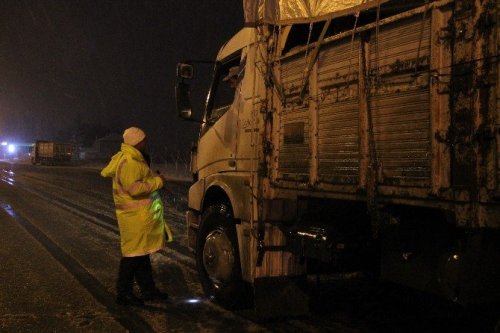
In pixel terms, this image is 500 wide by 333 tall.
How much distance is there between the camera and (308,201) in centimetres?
434

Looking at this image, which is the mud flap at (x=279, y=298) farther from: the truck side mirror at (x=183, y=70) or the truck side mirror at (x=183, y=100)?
the truck side mirror at (x=183, y=70)

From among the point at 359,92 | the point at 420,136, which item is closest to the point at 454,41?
the point at 420,136

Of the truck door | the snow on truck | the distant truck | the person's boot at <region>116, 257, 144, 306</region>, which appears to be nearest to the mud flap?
the snow on truck

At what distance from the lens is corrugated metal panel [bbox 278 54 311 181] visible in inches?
163

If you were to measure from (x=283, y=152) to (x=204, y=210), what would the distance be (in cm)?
170

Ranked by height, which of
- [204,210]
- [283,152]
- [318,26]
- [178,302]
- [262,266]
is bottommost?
[178,302]

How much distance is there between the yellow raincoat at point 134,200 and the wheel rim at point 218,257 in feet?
1.87

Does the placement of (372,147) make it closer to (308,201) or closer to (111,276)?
(308,201)

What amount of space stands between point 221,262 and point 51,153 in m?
→ 52.2

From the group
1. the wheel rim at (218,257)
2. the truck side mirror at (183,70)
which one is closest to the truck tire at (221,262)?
the wheel rim at (218,257)

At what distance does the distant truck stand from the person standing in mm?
51421

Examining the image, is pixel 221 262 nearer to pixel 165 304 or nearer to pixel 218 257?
pixel 218 257

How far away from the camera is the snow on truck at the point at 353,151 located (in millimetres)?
2727

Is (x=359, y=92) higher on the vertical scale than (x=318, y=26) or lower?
lower
